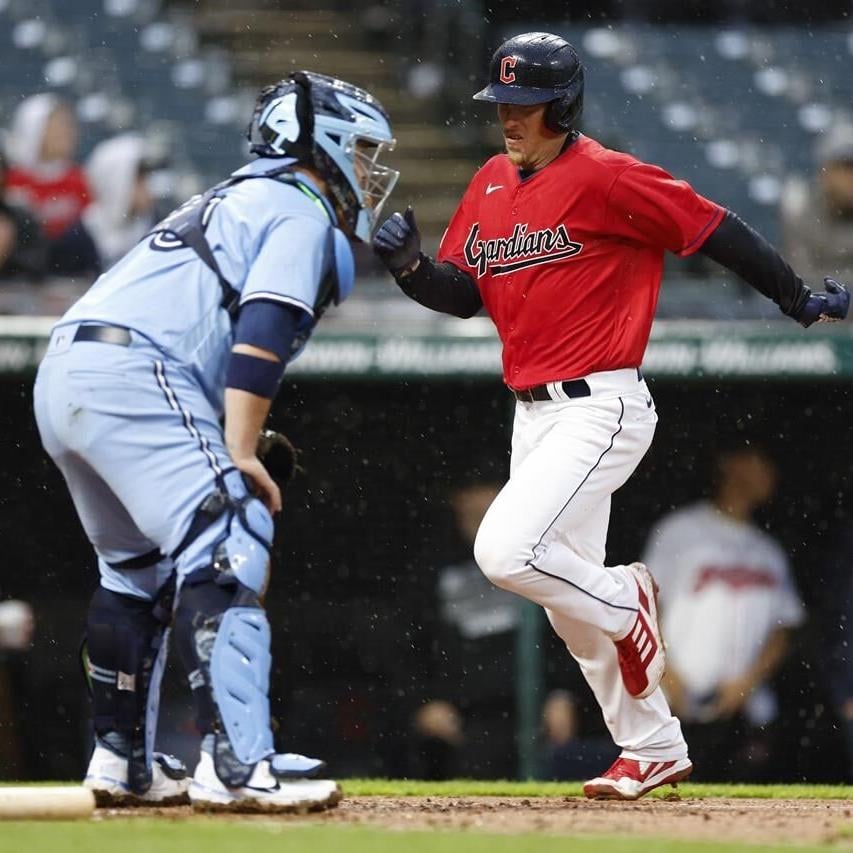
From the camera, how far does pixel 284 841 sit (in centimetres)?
331

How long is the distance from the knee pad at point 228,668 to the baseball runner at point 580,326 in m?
0.84

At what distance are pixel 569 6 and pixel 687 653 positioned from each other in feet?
14.7

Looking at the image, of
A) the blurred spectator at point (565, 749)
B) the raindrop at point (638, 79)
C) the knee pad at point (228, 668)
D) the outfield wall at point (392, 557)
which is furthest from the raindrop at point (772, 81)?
the knee pad at point (228, 668)

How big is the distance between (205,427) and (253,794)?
821mm

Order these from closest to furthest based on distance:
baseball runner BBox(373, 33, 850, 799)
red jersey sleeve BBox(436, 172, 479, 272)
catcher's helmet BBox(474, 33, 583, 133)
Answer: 1. baseball runner BBox(373, 33, 850, 799)
2. catcher's helmet BBox(474, 33, 583, 133)
3. red jersey sleeve BBox(436, 172, 479, 272)

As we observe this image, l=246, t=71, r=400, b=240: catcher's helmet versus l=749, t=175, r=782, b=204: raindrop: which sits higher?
l=246, t=71, r=400, b=240: catcher's helmet

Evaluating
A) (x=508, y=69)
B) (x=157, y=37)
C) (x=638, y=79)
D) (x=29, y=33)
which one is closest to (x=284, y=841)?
(x=508, y=69)

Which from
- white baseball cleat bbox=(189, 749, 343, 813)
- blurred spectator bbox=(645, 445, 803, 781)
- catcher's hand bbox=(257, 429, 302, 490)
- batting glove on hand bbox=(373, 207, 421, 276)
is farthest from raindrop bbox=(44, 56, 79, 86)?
white baseball cleat bbox=(189, 749, 343, 813)

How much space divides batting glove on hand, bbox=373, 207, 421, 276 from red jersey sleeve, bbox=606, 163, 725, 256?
52cm

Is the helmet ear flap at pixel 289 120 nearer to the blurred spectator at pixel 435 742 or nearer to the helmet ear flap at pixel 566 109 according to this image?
the helmet ear flap at pixel 566 109

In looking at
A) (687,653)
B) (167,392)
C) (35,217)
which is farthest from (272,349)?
(35,217)

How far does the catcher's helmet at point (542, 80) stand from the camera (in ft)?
15.2

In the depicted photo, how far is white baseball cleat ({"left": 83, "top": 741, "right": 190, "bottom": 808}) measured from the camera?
420 centimetres

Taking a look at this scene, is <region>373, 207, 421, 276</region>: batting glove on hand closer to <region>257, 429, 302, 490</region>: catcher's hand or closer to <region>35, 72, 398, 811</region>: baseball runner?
<region>35, 72, 398, 811</region>: baseball runner
